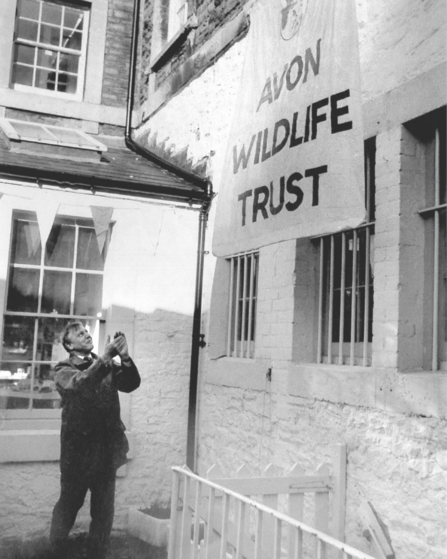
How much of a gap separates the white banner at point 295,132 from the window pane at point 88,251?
83.1 inches

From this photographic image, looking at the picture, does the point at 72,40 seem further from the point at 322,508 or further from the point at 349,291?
the point at 322,508

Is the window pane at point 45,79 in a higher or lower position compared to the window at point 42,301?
higher

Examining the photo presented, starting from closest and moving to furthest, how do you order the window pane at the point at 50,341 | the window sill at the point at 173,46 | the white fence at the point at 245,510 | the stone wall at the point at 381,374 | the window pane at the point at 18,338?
the white fence at the point at 245,510
the stone wall at the point at 381,374
the window pane at the point at 18,338
the window pane at the point at 50,341
the window sill at the point at 173,46

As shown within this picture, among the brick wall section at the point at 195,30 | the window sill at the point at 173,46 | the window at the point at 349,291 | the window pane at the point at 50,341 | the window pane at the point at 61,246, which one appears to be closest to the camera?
the window at the point at 349,291

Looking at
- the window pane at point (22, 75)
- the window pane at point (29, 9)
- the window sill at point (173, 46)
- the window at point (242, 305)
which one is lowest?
the window at point (242, 305)

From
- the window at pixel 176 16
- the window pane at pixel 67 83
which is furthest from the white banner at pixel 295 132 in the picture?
the window pane at pixel 67 83

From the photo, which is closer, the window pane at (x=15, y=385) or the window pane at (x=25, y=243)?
the window pane at (x=15, y=385)

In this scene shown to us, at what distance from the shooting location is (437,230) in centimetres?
381

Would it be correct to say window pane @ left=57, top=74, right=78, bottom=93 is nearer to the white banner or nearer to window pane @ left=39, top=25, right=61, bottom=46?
window pane @ left=39, top=25, right=61, bottom=46

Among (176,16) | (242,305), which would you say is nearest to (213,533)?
(242,305)

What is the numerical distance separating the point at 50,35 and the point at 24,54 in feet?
1.50

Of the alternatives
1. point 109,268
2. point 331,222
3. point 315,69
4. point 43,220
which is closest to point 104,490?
point 109,268

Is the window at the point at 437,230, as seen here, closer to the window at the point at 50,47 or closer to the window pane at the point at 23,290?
the window pane at the point at 23,290

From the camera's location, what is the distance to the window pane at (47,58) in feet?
27.8
